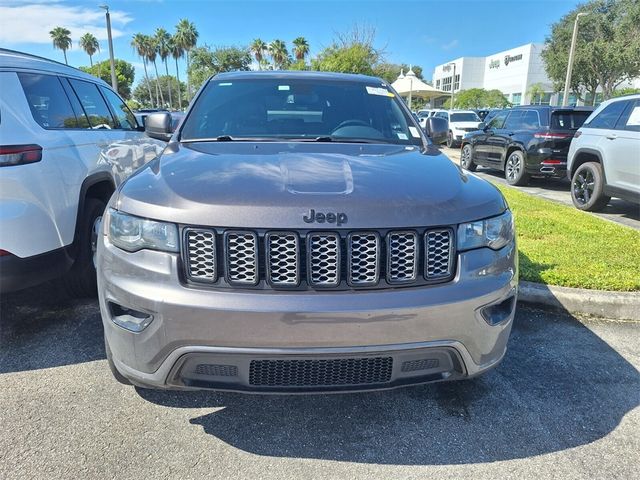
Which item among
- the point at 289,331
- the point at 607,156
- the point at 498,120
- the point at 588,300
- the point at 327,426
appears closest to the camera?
the point at 289,331

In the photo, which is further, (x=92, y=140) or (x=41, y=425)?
(x=92, y=140)

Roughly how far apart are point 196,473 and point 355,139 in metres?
2.08

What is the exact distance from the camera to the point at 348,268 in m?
1.92

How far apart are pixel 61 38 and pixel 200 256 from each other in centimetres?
8551

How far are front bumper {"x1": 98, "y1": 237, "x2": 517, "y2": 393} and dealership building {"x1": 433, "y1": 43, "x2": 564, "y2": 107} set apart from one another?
2098 inches

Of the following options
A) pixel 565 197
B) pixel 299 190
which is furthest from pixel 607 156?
pixel 299 190

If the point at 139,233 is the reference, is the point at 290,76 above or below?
above

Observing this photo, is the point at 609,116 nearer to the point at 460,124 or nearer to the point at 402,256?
the point at 402,256

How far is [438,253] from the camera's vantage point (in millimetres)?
2008

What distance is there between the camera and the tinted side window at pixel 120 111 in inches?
199

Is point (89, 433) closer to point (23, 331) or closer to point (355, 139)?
point (23, 331)

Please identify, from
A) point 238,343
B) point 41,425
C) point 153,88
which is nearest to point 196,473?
point 238,343

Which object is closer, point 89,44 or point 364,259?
point 364,259

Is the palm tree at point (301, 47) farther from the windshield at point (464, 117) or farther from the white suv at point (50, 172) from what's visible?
the white suv at point (50, 172)
